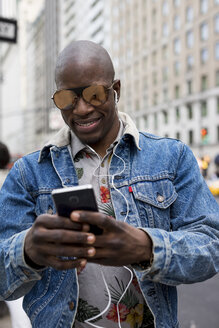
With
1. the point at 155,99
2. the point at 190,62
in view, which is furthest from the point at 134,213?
the point at 155,99

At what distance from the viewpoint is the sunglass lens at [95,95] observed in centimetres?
178

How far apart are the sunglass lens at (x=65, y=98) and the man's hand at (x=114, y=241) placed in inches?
28.1

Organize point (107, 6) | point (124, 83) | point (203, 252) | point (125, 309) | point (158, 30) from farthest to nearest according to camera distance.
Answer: point (107, 6), point (124, 83), point (158, 30), point (125, 309), point (203, 252)

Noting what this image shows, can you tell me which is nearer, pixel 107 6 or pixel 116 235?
pixel 116 235

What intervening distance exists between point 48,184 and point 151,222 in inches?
20.1

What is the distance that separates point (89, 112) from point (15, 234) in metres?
0.65

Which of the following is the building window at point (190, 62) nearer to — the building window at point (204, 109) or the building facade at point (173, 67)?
the building facade at point (173, 67)

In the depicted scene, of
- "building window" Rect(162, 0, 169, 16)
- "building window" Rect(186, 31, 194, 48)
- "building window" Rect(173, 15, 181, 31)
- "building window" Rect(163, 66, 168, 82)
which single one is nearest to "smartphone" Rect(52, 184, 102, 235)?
"building window" Rect(186, 31, 194, 48)

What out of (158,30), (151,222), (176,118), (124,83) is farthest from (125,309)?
(124,83)

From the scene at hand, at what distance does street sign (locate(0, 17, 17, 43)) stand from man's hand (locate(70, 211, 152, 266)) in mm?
5663

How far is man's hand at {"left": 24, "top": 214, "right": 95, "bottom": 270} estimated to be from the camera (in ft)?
4.19

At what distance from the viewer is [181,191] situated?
5.79ft

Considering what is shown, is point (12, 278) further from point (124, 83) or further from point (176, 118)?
point (124, 83)

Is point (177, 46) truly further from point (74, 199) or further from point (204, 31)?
point (74, 199)
